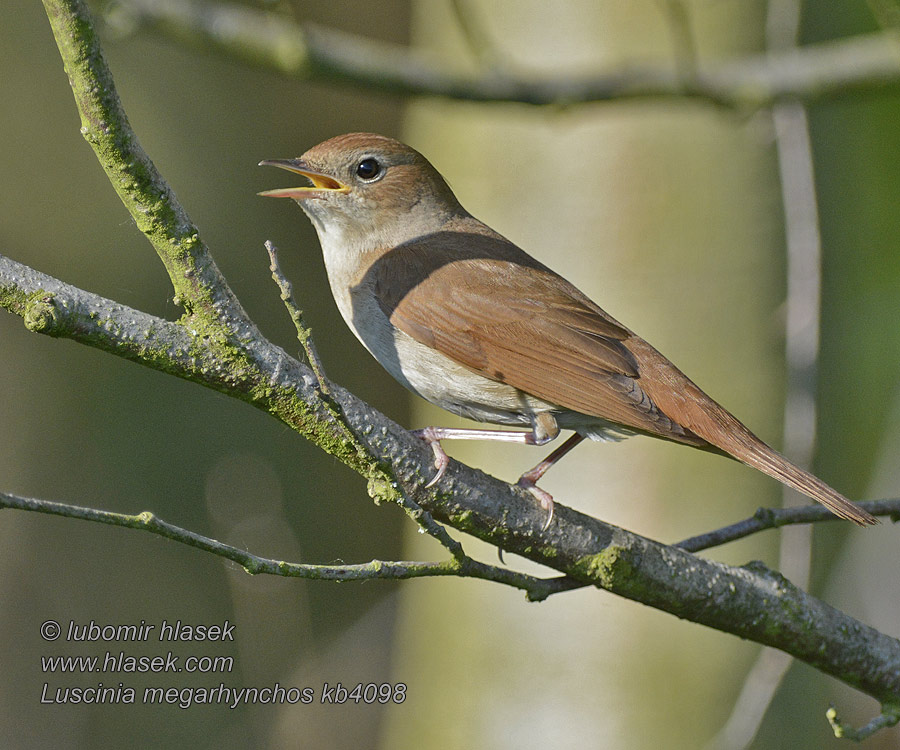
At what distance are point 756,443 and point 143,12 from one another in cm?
355

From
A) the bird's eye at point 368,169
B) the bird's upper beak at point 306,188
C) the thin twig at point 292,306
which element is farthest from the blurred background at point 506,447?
the thin twig at point 292,306

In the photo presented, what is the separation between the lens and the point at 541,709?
18.9 feet

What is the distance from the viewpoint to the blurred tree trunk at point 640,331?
18.7 feet

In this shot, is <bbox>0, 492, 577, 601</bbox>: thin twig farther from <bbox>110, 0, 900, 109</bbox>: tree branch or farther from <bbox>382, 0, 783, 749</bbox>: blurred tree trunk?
<bbox>382, 0, 783, 749</bbox>: blurred tree trunk

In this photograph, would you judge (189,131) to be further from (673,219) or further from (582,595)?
(582,595)

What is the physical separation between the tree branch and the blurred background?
0.45 feet

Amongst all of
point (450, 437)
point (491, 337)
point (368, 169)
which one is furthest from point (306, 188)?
point (450, 437)

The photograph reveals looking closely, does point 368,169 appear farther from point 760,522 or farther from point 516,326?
point 760,522

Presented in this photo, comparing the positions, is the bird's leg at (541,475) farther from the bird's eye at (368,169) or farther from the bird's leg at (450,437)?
the bird's eye at (368,169)

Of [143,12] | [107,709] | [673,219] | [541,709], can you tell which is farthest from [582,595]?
[143,12]

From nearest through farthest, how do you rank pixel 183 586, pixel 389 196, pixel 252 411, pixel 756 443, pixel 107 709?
1. pixel 756 443
2. pixel 389 196
3. pixel 107 709
4. pixel 183 586
5. pixel 252 411

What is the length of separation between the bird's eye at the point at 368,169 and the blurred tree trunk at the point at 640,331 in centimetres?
127

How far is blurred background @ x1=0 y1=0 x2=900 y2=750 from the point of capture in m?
5.69

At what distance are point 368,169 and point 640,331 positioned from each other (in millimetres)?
2140
